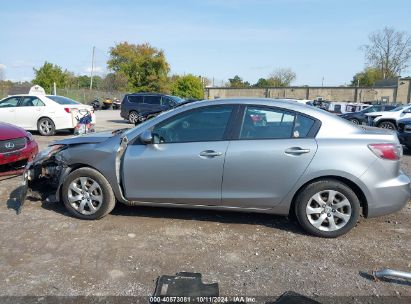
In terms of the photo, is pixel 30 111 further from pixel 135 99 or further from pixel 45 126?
pixel 135 99

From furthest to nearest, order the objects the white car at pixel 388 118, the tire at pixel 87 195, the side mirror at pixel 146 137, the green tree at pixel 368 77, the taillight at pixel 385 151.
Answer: the green tree at pixel 368 77 → the white car at pixel 388 118 → the tire at pixel 87 195 → the side mirror at pixel 146 137 → the taillight at pixel 385 151

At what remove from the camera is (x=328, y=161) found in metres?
4.07

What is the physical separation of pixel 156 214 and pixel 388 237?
9.39 feet

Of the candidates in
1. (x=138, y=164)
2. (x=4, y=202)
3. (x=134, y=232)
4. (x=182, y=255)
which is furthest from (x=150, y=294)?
(x=4, y=202)

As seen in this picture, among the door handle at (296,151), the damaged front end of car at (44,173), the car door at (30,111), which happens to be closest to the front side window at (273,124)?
the door handle at (296,151)

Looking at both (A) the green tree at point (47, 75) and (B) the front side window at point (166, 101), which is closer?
(B) the front side window at point (166, 101)

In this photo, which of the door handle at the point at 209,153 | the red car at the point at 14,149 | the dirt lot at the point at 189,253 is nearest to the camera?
the dirt lot at the point at 189,253

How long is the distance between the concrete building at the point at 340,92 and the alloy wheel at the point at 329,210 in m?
59.5

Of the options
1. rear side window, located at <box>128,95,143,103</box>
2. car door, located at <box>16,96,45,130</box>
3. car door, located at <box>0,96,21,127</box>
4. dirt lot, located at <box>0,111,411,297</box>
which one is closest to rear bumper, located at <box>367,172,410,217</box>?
dirt lot, located at <box>0,111,411,297</box>

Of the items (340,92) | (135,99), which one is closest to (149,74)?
(135,99)

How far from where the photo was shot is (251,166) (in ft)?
13.8

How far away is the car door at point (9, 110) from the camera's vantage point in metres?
12.6

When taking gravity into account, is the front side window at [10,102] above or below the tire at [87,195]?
above

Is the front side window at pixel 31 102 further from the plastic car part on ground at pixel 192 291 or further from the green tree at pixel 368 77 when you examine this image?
the green tree at pixel 368 77
